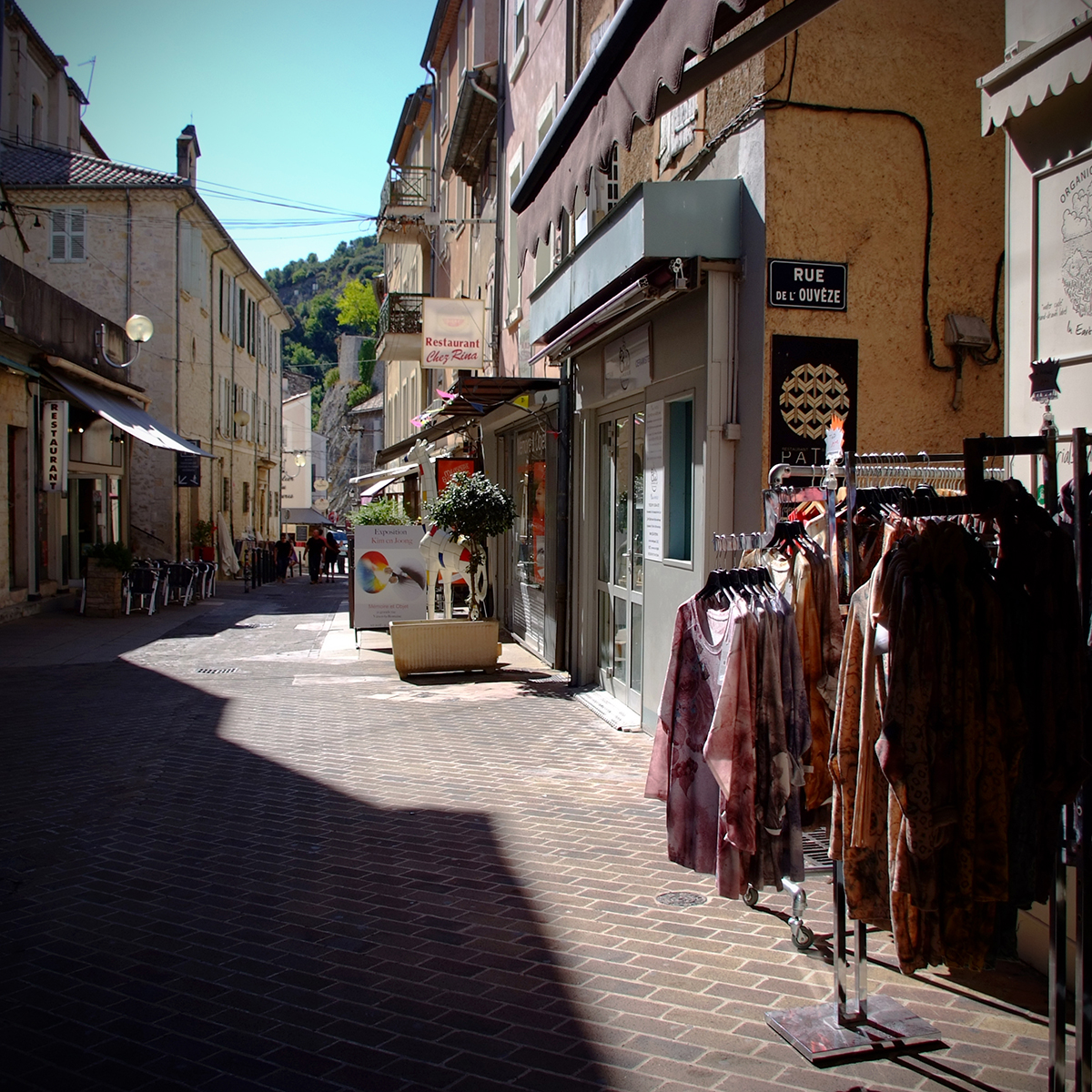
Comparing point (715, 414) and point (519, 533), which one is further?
point (519, 533)

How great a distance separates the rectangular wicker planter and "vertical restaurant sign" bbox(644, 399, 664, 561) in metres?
3.63

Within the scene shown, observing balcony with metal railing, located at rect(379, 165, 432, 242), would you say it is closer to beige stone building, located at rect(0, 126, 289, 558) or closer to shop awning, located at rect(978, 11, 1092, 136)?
beige stone building, located at rect(0, 126, 289, 558)

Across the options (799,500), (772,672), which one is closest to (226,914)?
(772,672)

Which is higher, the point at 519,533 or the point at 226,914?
the point at 519,533

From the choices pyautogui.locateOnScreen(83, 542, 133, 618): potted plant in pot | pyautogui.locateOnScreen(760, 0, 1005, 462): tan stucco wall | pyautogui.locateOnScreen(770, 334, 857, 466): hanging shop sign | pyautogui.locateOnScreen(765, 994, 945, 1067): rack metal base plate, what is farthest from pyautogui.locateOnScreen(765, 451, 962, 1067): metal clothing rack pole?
pyautogui.locateOnScreen(83, 542, 133, 618): potted plant in pot

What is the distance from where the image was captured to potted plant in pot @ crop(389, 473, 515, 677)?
36.8 feet

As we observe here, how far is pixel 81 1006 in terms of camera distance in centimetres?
352

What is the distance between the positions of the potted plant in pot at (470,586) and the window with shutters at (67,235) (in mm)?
19390

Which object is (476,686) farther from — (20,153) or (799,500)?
(20,153)

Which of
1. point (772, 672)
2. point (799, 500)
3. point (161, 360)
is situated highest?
point (161, 360)

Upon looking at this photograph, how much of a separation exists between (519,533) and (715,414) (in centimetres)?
841

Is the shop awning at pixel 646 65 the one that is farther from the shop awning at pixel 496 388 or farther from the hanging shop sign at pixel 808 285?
the shop awning at pixel 496 388

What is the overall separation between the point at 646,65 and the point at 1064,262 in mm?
1744

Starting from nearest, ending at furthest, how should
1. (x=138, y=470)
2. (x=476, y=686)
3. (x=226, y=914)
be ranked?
(x=226, y=914)
(x=476, y=686)
(x=138, y=470)
